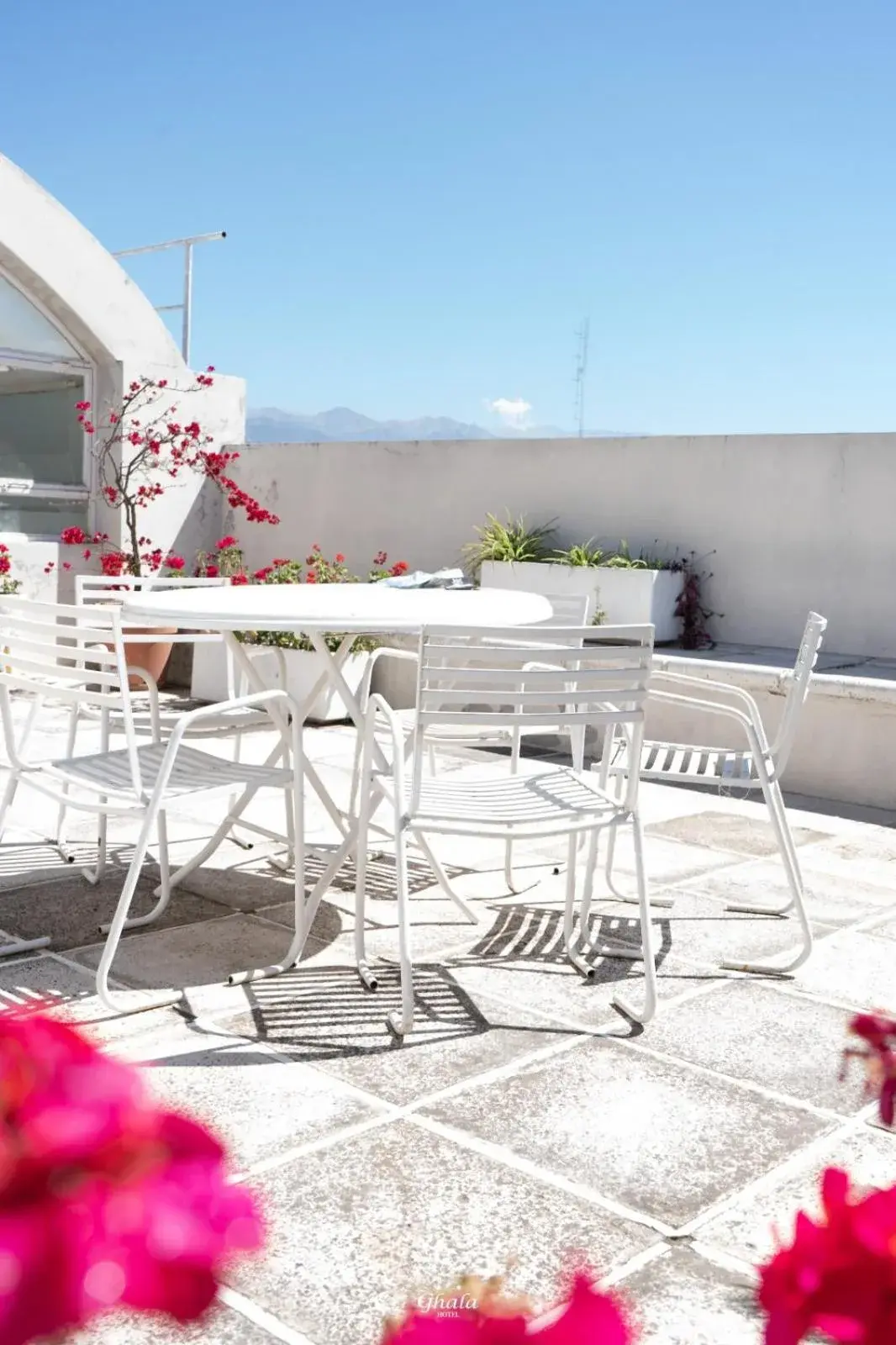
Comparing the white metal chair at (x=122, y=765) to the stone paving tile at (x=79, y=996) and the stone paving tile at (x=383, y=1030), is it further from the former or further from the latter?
the stone paving tile at (x=383, y=1030)

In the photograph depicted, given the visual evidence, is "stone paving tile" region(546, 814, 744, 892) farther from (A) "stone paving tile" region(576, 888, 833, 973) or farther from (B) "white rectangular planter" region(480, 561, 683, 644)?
(B) "white rectangular planter" region(480, 561, 683, 644)

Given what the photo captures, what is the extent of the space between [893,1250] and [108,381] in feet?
32.2

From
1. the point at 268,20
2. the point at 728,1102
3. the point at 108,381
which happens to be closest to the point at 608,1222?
the point at 728,1102

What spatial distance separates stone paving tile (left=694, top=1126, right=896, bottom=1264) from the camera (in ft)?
6.56

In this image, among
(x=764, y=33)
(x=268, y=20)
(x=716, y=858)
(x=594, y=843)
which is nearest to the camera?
(x=594, y=843)

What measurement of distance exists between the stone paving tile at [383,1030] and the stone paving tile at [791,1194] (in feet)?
2.11

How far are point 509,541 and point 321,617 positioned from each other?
17.7ft

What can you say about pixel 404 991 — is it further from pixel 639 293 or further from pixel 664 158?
pixel 639 293

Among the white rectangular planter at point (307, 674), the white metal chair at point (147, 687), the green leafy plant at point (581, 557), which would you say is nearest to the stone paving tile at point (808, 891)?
the white metal chair at point (147, 687)

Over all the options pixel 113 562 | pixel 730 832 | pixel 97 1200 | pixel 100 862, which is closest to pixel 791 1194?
pixel 97 1200

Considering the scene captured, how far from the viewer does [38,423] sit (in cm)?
930

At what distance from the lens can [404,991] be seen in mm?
2730

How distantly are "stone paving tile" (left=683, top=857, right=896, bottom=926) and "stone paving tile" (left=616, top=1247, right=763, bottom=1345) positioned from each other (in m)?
1.91

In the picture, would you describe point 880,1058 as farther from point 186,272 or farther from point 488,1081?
point 186,272
